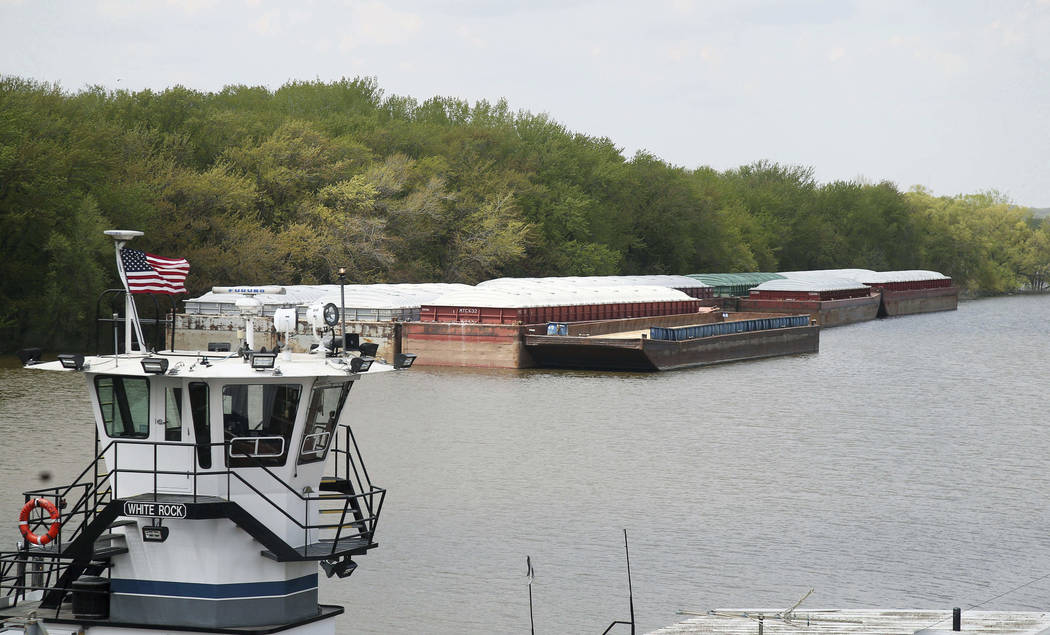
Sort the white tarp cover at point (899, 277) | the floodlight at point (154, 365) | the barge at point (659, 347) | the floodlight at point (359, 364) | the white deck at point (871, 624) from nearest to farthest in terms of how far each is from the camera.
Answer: the floodlight at point (154, 365) < the floodlight at point (359, 364) < the white deck at point (871, 624) < the barge at point (659, 347) < the white tarp cover at point (899, 277)

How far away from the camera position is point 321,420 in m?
16.5

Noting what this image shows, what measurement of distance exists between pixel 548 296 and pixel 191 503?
60.9 meters

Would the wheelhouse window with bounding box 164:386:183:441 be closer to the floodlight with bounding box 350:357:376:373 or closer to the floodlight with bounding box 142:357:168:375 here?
the floodlight with bounding box 142:357:168:375

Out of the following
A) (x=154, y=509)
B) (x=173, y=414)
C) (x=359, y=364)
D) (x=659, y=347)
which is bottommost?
(x=659, y=347)

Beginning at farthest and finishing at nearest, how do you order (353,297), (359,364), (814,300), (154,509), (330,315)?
(814,300), (353,297), (330,315), (359,364), (154,509)

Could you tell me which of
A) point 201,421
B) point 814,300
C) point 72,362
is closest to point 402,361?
point 201,421

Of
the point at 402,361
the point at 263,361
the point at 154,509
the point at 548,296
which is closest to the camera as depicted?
the point at 154,509

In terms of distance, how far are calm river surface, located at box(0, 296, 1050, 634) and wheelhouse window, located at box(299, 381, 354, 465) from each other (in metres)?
6.79

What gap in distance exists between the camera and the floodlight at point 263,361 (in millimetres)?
15328

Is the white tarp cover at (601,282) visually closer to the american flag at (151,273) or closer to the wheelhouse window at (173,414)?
the american flag at (151,273)

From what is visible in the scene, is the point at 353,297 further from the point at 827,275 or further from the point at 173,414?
the point at 827,275

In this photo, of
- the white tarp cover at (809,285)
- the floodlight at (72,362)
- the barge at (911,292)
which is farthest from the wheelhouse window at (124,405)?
the barge at (911,292)

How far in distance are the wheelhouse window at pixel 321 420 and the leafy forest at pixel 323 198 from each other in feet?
165

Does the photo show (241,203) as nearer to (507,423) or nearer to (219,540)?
(507,423)
